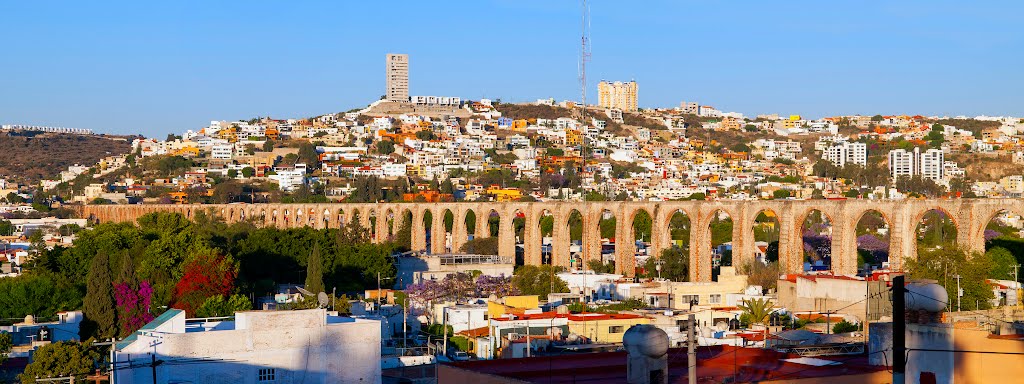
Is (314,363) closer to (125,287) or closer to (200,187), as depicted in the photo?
(125,287)

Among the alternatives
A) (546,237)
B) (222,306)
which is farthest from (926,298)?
(546,237)

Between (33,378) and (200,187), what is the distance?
Result: 8532cm

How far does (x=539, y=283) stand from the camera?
1423 inches

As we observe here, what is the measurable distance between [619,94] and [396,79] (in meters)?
31.6

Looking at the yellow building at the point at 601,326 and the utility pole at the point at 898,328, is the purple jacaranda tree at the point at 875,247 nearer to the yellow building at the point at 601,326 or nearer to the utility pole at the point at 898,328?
the yellow building at the point at 601,326

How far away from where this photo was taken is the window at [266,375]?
16.2 metres

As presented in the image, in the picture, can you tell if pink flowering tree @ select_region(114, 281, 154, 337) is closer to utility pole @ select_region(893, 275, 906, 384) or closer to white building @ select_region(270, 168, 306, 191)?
utility pole @ select_region(893, 275, 906, 384)

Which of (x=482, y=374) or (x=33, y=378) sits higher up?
(x=482, y=374)

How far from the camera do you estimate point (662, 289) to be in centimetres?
3384

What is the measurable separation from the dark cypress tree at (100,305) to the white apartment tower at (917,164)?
312 ft

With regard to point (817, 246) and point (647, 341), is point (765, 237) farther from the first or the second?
point (647, 341)

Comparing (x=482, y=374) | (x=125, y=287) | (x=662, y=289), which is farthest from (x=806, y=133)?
(x=482, y=374)

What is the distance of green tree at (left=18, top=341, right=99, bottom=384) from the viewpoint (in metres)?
19.6

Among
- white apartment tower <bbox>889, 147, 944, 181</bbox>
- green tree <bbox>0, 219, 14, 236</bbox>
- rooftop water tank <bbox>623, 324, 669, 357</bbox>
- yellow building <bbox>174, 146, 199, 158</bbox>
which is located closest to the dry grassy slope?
white apartment tower <bbox>889, 147, 944, 181</bbox>
